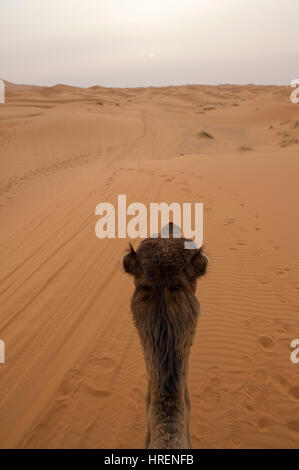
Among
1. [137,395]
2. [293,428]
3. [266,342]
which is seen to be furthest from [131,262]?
Result: [266,342]

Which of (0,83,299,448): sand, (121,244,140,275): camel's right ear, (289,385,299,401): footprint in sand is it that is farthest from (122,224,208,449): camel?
(289,385,299,401): footprint in sand

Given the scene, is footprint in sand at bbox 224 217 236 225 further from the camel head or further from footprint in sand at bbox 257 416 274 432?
the camel head

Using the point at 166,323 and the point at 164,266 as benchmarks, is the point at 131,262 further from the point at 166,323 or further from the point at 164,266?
the point at 166,323

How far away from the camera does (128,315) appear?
4.70 m

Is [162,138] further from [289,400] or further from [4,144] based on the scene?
[289,400]

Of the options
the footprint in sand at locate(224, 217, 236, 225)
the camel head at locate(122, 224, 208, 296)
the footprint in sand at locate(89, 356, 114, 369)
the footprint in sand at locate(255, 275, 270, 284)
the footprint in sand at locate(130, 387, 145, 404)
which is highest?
the footprint in sand at locate(224, 217, 236, 225)

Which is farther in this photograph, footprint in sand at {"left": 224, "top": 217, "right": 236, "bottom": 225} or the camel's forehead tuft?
footprint in sand at {"left": 224, "top": 217, "right": 236, "bottom": 225}

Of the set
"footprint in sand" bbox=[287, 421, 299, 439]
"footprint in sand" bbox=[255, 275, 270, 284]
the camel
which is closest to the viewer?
the camel

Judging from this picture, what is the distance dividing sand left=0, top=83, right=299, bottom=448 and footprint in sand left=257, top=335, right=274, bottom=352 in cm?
2

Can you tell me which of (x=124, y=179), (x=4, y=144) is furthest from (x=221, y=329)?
(x=4, y=144)

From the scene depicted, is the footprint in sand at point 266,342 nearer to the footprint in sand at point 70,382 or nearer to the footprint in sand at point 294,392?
the footprint in sand at point 294,392

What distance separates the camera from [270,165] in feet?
38.8

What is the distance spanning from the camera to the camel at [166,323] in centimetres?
153

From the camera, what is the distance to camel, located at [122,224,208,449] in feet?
5.03
